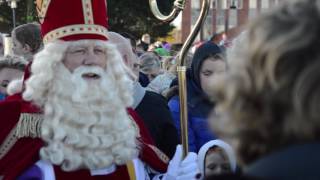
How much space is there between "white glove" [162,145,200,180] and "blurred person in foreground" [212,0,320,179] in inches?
68.6

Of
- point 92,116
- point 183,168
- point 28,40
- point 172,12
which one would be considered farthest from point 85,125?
point 28,40

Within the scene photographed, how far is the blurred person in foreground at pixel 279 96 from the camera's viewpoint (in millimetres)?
1282

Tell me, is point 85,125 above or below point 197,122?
above

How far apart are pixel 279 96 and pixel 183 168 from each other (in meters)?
1.90

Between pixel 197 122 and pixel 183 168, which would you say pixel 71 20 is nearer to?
pixel 183 168

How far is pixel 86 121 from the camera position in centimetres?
315

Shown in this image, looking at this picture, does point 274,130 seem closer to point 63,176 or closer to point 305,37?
point 305,37

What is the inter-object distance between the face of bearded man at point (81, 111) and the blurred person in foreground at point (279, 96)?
1.74m

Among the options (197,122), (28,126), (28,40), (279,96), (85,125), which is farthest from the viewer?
(28,40)

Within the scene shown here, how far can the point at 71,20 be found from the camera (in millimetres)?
3305

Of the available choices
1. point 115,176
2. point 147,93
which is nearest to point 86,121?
point 115,176

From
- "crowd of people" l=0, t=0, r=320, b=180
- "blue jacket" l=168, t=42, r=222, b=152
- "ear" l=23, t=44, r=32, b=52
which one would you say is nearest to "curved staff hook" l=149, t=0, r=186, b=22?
"crowd of people" l=0, t=0, r=320, b=180

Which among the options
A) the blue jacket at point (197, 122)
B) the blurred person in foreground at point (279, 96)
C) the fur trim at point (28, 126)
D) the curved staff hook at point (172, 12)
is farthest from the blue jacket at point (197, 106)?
the blurred person in foreground at point (279, 96)

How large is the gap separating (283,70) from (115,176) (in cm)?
191
